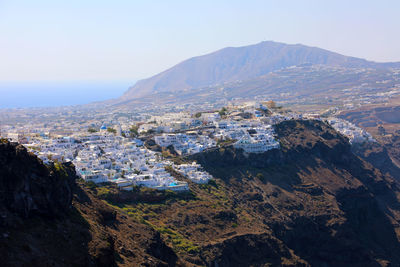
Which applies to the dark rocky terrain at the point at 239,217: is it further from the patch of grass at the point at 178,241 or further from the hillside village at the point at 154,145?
the hillside village at the point at 154,145

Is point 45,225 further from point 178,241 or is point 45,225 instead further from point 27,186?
point 178,241

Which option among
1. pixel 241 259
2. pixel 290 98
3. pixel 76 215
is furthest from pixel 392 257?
pixel 290 98

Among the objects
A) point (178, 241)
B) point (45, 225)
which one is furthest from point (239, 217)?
point (45, 225)

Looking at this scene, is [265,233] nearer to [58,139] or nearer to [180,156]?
[180,156]

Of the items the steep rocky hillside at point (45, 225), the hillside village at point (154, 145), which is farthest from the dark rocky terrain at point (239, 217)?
the hillside village at point (154, 145)

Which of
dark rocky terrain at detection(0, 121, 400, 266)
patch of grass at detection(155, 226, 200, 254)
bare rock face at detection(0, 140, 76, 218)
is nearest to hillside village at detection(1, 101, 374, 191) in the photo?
dark rocky terrain at detection(0, 121, 400, 266)

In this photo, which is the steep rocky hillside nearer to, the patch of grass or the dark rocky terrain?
the dark rocky terrain

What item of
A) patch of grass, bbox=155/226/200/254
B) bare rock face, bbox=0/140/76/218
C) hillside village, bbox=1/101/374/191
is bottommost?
patch of grass, bbox=155/226/200/254
